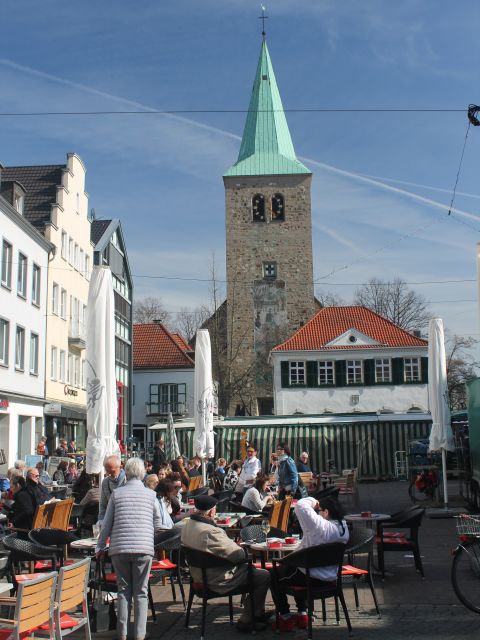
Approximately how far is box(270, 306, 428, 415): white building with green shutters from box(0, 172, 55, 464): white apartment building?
55.0ft

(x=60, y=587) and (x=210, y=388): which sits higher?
(x=210, y=388)

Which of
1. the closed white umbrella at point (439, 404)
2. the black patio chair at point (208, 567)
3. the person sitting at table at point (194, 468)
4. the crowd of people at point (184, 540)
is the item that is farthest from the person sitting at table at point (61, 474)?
the black patio chair at point (208, 567)

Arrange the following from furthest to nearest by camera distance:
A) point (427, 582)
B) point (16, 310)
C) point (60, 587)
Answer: point (16, 310), point (427, 582), point (60, 587)

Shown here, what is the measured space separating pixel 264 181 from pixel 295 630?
5729 centimetres

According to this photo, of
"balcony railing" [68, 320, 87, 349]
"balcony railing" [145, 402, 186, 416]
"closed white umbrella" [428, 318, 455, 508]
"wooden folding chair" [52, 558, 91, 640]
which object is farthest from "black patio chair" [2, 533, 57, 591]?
"balcony railing" [145, 402, 186, 416]

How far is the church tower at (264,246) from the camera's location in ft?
194

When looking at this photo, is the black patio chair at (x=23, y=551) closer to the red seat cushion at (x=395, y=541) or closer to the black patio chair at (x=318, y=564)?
the black patio chair at (x=318, y=564)

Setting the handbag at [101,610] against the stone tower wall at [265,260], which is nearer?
the handbag at [101,610]

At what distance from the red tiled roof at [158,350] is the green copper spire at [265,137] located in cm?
1418

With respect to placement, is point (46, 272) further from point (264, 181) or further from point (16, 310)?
point (264, 181)

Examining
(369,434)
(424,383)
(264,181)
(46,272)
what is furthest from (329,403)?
(264,181)

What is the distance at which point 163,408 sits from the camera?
2148 inches

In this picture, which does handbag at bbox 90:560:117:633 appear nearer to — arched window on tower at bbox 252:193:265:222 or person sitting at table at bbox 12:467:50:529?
person sitting at table at bbox 12:467:50:529

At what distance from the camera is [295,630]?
775 centimetres
